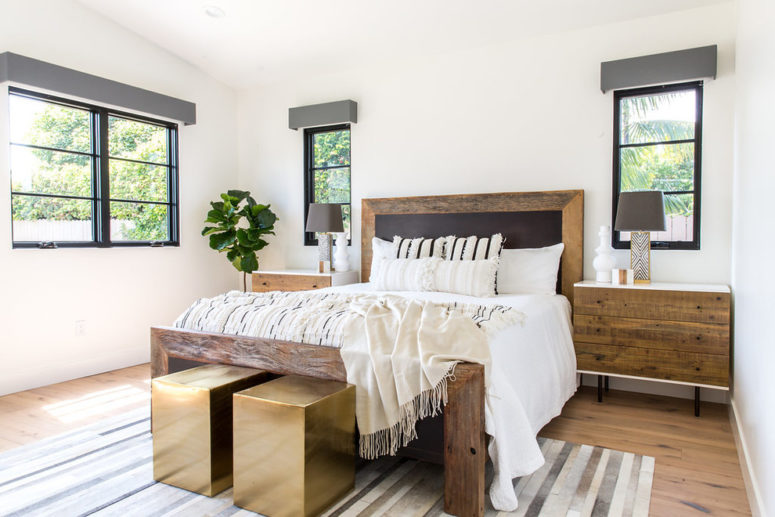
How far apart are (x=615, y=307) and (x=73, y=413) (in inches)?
135

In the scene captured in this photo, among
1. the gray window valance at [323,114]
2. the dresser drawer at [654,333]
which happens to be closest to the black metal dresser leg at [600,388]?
the dresser drawer at [654,333]

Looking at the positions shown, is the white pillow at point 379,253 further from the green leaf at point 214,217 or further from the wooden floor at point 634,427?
the wooden floor at point 634,427

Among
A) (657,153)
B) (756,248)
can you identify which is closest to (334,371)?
(756,248)

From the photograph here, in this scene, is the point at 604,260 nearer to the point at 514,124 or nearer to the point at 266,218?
the point at 514,124

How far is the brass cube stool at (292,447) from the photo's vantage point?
1.87m

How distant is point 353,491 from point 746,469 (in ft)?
5.55

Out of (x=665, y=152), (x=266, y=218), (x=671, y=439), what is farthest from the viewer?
(x=266, y=218)

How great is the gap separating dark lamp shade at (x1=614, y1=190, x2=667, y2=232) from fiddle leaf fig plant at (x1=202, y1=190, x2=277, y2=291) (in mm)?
3102

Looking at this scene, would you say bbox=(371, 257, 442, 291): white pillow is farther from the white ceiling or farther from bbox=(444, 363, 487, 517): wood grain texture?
the white ceiling

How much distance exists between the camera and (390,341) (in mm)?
2158

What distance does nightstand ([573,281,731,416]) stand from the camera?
2971 millimetres

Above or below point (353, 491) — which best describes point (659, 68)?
above

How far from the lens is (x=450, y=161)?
4.27 m

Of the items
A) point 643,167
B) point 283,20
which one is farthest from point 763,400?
point 283,20
